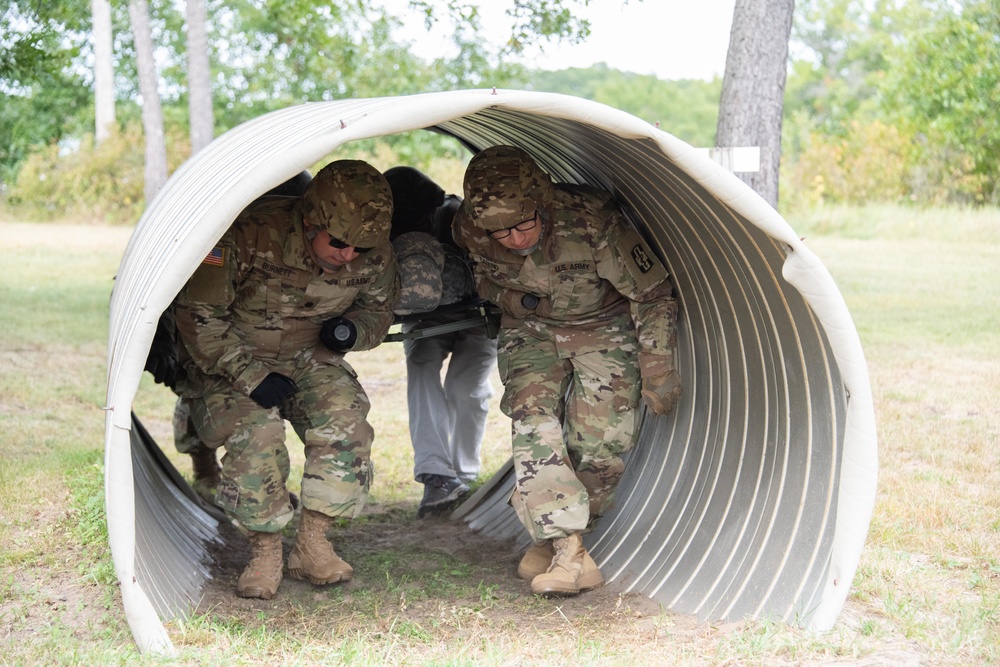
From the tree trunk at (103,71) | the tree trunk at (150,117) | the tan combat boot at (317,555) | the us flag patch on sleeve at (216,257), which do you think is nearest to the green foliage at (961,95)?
the tree trunk at (150,117)

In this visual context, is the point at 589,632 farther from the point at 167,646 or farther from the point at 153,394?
the point at 153,394

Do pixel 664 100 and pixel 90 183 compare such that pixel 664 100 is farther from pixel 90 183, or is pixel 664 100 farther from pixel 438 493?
pixel 438 493

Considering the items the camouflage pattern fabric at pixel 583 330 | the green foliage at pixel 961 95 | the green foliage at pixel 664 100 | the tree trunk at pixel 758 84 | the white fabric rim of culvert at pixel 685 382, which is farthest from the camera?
the green foliage at pixel 664 100

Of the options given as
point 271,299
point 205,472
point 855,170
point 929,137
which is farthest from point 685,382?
point 855,170

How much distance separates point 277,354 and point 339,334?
0.97ft

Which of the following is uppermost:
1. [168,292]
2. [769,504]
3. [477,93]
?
[477,93]

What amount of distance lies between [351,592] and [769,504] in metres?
1.72

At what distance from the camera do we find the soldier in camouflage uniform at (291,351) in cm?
448

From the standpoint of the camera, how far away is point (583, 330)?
486cm

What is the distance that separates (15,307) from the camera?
12312 mm

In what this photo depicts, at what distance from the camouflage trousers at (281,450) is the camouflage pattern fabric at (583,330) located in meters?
0.65

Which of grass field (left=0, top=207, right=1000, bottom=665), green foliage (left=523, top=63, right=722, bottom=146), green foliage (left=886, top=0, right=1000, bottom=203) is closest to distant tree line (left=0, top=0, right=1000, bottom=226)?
green foliage (left=886, top=0, right=1000, bottom=203)

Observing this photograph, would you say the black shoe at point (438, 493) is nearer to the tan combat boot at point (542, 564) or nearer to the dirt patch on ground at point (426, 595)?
the dirt patch on ground at point (426, 595)

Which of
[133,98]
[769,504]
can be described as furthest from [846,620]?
[133,98]
